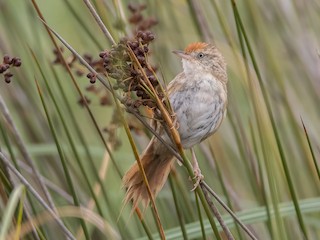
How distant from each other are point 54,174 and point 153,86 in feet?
4.99

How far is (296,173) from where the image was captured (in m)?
3.61

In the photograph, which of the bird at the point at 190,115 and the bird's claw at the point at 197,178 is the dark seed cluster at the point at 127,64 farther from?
the bird at the point at 190,115

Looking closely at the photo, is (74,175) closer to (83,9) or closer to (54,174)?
(54,174)

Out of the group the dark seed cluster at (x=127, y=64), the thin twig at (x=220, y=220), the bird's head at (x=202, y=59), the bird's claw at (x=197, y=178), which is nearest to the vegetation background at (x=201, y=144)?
the bird's head at (x=202, y=59)

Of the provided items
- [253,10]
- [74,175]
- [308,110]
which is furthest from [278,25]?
[74,175]

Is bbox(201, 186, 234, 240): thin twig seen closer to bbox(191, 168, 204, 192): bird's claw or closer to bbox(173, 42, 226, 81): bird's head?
bbox(191, 168, 204, 192): bird's claw

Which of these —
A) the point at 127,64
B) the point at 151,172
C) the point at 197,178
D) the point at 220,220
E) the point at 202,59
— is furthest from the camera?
the point at 202,59

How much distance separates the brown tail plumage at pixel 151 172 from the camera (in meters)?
2.67

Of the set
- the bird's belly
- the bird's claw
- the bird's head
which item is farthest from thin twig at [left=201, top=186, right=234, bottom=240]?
the bird's head

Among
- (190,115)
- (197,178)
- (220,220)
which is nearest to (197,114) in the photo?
(190,115)

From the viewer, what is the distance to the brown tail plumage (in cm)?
267

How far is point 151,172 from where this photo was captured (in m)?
2.95

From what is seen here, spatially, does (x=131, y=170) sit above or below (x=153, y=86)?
below

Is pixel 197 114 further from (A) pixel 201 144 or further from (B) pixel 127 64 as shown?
(B) pixel 127 64
